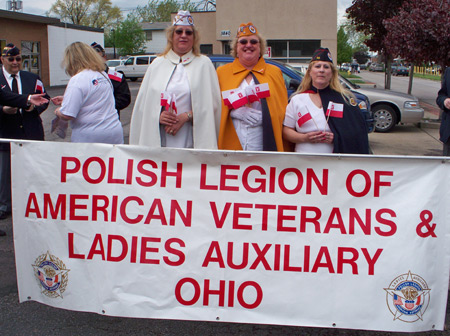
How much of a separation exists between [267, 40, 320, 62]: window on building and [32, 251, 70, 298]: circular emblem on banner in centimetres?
2686

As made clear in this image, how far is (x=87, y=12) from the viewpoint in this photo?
74.9 m

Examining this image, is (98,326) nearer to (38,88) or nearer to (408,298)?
(408,298)

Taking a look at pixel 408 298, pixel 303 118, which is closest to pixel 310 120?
pixel 303 118

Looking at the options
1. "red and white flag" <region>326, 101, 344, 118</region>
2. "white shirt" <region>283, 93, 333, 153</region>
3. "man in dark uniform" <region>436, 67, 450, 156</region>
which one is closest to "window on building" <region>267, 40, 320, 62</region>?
"man in dark uniform" <region>436, 67, 450, 156</region>

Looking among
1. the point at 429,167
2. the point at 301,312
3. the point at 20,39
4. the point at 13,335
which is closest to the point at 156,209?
the point at 301,312

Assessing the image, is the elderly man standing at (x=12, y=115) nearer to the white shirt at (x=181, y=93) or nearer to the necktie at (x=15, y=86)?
the necktie at (x=15, y=86)

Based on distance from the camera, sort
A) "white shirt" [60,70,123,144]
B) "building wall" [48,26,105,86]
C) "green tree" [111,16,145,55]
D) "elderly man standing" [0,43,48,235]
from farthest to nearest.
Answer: "green tree" [111,16,145,55], "building wall" [48,26,105,86], "elderly man standing" [0,43,48,235], "white shirt" [60,70,123,144]

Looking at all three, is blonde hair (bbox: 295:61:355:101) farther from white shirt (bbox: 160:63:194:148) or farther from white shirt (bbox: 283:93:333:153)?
white shirt (bbox: 160:63:194:148)

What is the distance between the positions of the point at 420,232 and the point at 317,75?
135cm

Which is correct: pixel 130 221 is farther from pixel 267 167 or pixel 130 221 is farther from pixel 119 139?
pixel 119 139

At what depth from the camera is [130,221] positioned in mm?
3092

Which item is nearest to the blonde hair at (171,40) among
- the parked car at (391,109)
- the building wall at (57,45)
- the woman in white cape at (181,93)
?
the woman in white cape at (181,93)

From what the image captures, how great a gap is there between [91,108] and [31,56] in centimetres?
3016

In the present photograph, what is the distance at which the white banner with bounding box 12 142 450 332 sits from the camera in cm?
293
